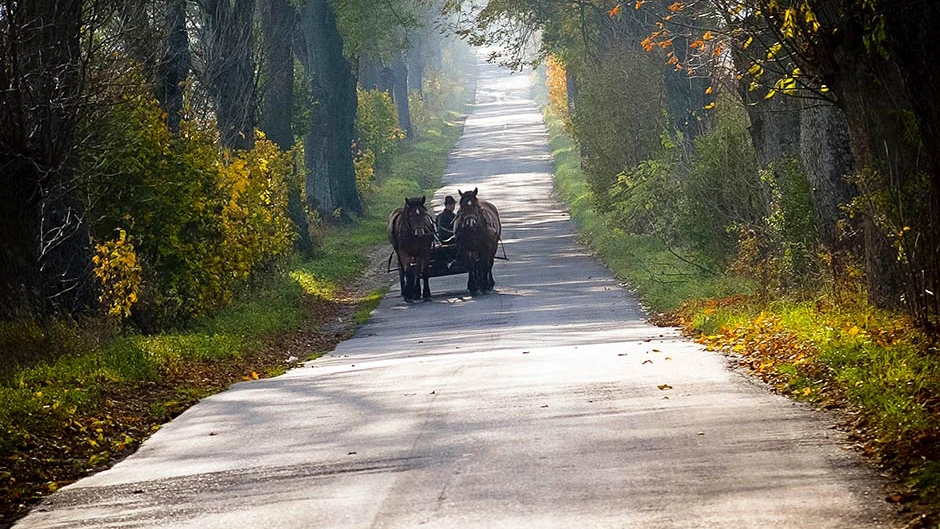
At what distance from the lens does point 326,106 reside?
4162 centimetres

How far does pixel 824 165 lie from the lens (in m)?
17.2

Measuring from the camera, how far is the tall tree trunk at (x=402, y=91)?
7690 cm

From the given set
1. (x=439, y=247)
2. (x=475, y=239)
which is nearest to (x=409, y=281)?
(x=439, y=247)

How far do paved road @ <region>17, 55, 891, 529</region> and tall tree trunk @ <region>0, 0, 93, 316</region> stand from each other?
338 cm

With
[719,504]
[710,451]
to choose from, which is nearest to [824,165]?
[710,451]

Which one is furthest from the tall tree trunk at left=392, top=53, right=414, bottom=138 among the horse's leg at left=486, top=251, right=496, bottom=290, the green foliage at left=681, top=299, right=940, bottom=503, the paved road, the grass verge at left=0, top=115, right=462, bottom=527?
the green foliage at left=681, top=299, right=940, bottom=503

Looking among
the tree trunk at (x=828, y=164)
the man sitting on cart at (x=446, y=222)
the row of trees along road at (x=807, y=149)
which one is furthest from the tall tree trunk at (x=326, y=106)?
the tree trunk at (x=828, y=164)

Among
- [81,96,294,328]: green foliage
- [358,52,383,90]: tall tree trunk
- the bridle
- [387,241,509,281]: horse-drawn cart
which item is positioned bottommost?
[387,241,509,281]: horse-drawn cart

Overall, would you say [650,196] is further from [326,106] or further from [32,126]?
[32,126]

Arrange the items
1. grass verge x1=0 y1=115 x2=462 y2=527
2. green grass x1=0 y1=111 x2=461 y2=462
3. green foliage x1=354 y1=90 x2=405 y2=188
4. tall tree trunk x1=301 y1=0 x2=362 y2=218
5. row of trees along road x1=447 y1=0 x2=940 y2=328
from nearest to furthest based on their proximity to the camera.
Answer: grass verge x1=0 y1=115 x2=462 y2=527 → row of trees along road x1=447 y1=0 x2=940 y2=328 → green grass x1=0 y1=111 x2=461 y2=462 → tall tree trunk x1=301 y1=0 x2=362 y2=218 → green foliage x1=354 y1=90 x2=405 y2=188

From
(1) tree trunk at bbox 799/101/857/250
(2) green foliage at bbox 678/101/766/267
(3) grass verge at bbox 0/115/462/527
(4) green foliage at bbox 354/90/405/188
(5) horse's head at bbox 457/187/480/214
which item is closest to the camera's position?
(3) grass verge at bbox 0/115/462/527

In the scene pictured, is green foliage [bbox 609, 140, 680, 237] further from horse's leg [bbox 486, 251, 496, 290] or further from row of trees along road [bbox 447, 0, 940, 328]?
horse's leg [bbox 486, 251, 496, 290]

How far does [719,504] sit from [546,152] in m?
69.4

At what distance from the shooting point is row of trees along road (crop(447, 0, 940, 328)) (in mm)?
12383
